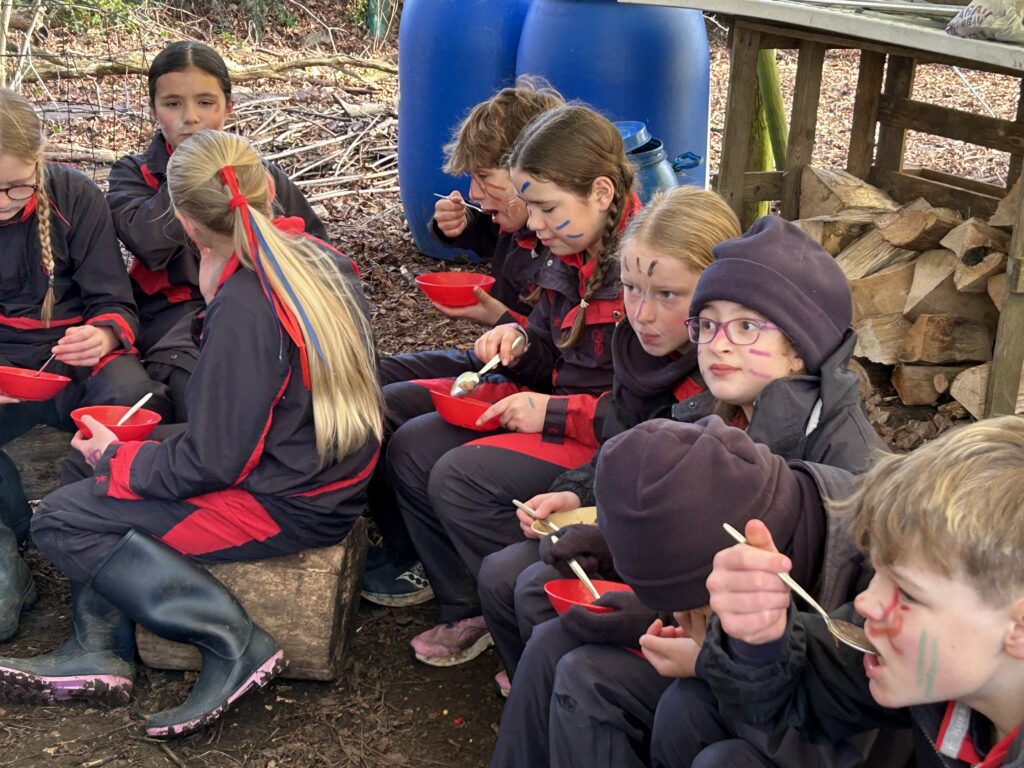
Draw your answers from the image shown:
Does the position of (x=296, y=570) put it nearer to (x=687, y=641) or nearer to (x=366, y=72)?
(x=687, y=641)

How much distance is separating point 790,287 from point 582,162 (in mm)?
877

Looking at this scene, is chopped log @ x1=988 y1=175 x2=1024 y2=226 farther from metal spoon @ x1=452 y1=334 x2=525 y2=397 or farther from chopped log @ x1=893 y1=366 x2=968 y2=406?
metal spoon @ x1=452 y1=334 x2=525 y2=397

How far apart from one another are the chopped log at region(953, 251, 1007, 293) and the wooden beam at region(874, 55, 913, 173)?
1.09 metres

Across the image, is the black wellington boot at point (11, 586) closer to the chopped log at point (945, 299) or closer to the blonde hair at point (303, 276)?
the blonde hair at point (303, 276)

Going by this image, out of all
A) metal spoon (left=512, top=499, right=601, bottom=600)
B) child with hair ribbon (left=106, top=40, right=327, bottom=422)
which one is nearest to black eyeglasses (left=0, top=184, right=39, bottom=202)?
child with hair ribbon (left=106, top=40, right=327, bottom=422)

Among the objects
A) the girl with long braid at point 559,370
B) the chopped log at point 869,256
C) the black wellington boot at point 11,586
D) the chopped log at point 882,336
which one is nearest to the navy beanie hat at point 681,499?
the girl with long braid at point 559,370

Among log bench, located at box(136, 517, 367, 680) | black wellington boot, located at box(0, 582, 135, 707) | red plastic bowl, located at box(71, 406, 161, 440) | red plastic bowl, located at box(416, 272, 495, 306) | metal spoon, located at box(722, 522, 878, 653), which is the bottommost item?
black wellington boot, located at box(0, 582, 135, 707)

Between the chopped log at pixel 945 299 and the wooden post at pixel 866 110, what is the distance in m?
0.96

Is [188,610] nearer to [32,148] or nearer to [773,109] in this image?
[32,148]

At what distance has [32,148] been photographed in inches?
124

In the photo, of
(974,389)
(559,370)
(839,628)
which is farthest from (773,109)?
(839,628)

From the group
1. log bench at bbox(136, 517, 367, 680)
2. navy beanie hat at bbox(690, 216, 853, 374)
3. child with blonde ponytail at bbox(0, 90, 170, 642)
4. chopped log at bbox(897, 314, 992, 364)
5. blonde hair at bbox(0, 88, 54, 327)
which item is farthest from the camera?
chopped log at bbox(897, 314, 992, 364)

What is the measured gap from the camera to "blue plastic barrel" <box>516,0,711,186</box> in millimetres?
5039

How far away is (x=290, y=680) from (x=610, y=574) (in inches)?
38.8
